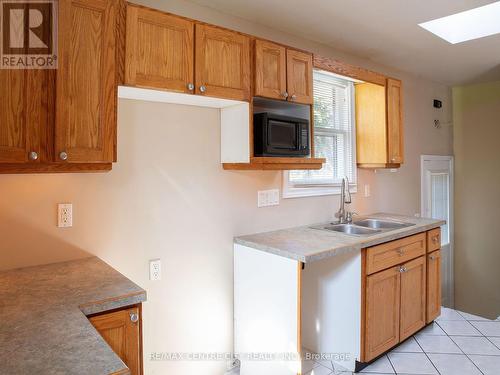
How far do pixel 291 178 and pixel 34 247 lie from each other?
5.98ft

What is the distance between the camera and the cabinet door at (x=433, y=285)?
2918 millimetres

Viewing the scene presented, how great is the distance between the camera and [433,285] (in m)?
2.98

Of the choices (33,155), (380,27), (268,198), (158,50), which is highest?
(380,27)

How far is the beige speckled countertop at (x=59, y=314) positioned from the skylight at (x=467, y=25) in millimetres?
2784

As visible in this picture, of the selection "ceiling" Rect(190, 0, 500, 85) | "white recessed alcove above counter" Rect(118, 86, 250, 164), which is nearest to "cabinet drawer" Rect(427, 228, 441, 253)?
"ceiling" Rect(190, 0, 500, 85)

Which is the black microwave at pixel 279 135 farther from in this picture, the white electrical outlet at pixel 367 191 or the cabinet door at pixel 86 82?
the white electrical outlet at pixel 367 191

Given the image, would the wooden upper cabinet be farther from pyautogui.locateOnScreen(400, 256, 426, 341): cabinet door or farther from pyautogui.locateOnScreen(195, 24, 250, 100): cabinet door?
pyautogui.locateOnScreen(195, 24, 250, 100): cabinet door

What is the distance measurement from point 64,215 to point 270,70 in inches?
57.2

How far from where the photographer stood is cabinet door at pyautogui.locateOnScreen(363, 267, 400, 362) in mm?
2361

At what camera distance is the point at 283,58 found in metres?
2.35

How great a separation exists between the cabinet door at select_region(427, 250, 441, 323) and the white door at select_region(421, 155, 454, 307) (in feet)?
4.41

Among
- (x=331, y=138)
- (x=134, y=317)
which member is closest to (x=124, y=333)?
(x=134, y=317)

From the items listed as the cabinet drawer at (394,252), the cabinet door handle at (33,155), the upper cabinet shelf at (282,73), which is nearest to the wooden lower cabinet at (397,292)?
the cabinet drawer at (394,252)

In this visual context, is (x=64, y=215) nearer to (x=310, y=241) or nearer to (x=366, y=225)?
(x=310, y=241)
